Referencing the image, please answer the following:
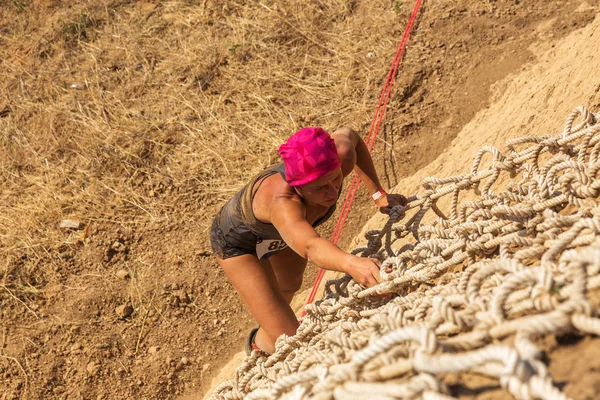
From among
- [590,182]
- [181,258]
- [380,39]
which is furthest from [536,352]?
[380,39]

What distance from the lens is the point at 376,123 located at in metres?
5.68

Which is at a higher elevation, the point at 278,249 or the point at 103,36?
the point at 103,36

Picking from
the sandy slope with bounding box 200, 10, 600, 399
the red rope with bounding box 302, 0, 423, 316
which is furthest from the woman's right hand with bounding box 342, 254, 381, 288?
the red rope with bounding box 302, 0, 423, 316

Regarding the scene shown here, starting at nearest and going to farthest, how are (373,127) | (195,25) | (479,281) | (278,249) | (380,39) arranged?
(479,281) < (278,249) < (373,127) < (380,39) < (195,25)

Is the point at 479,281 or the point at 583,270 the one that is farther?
the point at 479,281

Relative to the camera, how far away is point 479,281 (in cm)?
162

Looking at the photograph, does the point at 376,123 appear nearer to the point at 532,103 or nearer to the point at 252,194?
the point at 532,103

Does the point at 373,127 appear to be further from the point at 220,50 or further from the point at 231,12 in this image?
the point at 231,12

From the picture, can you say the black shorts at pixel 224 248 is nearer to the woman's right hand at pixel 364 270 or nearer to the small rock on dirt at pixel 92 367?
the woman's right hand at pixel 364 270

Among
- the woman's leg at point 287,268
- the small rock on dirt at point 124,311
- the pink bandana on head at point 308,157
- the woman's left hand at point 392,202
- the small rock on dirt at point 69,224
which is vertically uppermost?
the pink bandana on head at point 308,157

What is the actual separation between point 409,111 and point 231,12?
2.56 metres

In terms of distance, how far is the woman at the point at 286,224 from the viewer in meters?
2.77

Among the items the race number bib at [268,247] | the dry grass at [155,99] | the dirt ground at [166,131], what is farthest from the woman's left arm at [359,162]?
the dry grass at [155,99]

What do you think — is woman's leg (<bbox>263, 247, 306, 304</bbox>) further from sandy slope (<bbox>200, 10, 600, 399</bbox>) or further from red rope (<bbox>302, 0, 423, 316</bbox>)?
sandy slope (<bbox>200, 10, 600, 399</bbox>)
